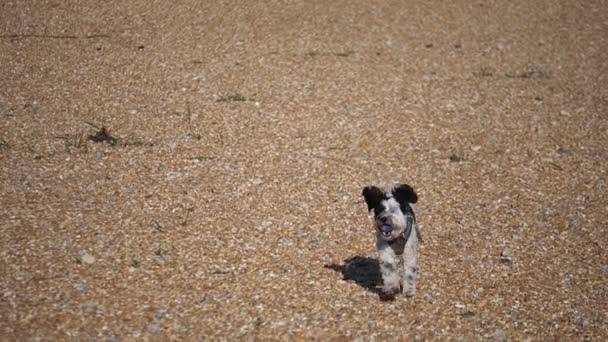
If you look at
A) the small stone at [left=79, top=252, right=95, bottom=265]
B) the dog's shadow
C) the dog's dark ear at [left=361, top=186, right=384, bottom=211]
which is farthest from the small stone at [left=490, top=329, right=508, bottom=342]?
the small stone at [left=79, top=252, right=95, bottom=265]

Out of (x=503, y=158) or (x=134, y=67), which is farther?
(x=134, y=67)

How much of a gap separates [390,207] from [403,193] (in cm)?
22

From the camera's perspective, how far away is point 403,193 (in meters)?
6.16

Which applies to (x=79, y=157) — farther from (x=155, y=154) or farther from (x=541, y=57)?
(x=541, y=57)

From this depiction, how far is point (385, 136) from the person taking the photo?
11289mm

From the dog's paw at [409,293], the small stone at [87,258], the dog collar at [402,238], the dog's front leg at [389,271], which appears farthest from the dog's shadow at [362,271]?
the small stone at [87,258]

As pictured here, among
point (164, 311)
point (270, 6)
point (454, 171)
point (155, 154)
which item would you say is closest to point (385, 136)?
point (454, 171)

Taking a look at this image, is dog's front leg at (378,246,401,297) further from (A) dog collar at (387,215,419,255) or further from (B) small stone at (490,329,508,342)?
(B) small stone at (490,329,508,342)

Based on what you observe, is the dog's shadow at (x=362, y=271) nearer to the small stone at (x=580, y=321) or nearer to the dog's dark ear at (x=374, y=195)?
the dog's dark ear at (x=374, y=195)

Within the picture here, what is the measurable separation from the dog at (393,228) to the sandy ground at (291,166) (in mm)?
357

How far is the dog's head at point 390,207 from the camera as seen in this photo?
598 centimetres

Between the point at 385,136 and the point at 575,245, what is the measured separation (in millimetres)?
3970

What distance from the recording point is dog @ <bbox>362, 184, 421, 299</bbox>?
6008mm

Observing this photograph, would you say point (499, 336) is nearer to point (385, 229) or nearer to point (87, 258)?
point (385, 229)
